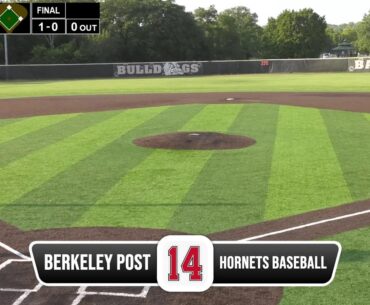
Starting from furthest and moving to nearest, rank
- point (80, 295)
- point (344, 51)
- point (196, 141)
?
point (344, 51) → point (196, 141) → point (80, 295)

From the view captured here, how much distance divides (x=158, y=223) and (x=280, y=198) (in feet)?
9.12

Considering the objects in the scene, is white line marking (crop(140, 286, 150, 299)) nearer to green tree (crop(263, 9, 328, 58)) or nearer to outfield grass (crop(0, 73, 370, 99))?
outfield grass (crop(0, 73, 370, 99))

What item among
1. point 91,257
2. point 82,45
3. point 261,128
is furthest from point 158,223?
point 82,45

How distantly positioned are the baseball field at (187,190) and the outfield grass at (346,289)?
13 mm

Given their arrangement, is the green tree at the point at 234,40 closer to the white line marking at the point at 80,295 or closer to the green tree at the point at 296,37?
the green tree at the point at 296,37

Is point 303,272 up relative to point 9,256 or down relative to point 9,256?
up

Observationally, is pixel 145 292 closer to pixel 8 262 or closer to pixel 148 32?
pixel 8 262

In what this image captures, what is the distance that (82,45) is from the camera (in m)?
77.4

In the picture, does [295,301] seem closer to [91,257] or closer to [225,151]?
[91,257]

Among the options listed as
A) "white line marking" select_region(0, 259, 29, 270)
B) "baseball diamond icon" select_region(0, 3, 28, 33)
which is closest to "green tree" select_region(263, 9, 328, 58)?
"baseball diamond icon" select_region(0, 3, 28, 33)
